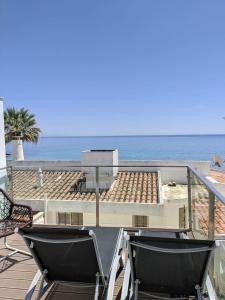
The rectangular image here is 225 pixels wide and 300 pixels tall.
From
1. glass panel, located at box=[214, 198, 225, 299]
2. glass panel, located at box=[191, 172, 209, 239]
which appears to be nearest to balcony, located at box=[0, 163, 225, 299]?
glass panel, located at box=[191, 172, 209, 239]

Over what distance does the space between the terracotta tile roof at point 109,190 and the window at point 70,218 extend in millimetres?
663

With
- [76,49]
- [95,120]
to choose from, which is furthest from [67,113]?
[76,49]

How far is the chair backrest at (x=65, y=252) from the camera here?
204 cm

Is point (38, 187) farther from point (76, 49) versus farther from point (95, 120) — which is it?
point (95, 120)

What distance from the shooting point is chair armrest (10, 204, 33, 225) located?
3604 mm

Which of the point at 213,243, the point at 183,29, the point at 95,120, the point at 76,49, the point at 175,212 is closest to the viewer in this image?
the point at 213,243

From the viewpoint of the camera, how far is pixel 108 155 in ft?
39.4

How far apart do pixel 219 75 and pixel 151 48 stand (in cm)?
1281

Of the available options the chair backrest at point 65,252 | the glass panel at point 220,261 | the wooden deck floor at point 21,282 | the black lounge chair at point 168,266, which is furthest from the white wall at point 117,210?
the black lounge chair at point 168,266

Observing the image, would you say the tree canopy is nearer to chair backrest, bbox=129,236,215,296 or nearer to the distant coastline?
the distant coastline

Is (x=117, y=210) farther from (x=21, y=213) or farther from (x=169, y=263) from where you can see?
(x=169, y=263)

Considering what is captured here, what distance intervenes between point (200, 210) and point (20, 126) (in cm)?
1754

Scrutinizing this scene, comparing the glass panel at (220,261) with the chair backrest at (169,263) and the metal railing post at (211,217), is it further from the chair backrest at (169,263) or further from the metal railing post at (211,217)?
the chair backrest at (169,263)

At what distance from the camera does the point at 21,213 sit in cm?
377
